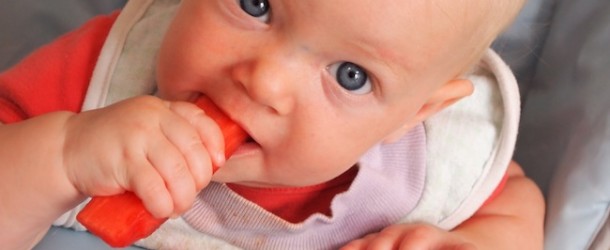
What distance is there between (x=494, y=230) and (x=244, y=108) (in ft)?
1.13

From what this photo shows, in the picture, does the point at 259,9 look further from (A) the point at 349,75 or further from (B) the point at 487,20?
(B) the point at 487,20

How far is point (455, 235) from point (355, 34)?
0.28 m

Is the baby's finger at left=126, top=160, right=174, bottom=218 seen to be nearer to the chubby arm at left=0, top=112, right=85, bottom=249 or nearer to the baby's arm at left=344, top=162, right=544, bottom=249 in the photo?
the chubby arm at left=0, top=112, right=85, bottom=249

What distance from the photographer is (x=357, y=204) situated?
3.13 feet

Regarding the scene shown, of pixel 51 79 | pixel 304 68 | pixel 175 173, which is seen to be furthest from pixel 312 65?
pixel 51 79

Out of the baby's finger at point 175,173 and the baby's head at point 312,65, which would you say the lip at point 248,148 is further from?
the baby's finger at point 175,173

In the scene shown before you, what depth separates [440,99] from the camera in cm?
89

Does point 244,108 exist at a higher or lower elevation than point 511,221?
higher

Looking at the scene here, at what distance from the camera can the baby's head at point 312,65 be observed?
734 mm

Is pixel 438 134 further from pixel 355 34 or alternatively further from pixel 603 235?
pixel 355 34

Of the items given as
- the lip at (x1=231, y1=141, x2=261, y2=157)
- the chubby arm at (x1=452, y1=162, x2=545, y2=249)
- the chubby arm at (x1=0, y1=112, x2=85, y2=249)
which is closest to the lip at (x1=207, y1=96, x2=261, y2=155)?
the lip at (x1=231, y1=141, x2=261, y2=157)

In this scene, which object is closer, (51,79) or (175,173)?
(175,173)

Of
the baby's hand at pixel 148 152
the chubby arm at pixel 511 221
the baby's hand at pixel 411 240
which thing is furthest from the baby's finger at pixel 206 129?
the chubby arm at pixel 511 221

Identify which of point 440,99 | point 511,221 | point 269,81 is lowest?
point 511,221
